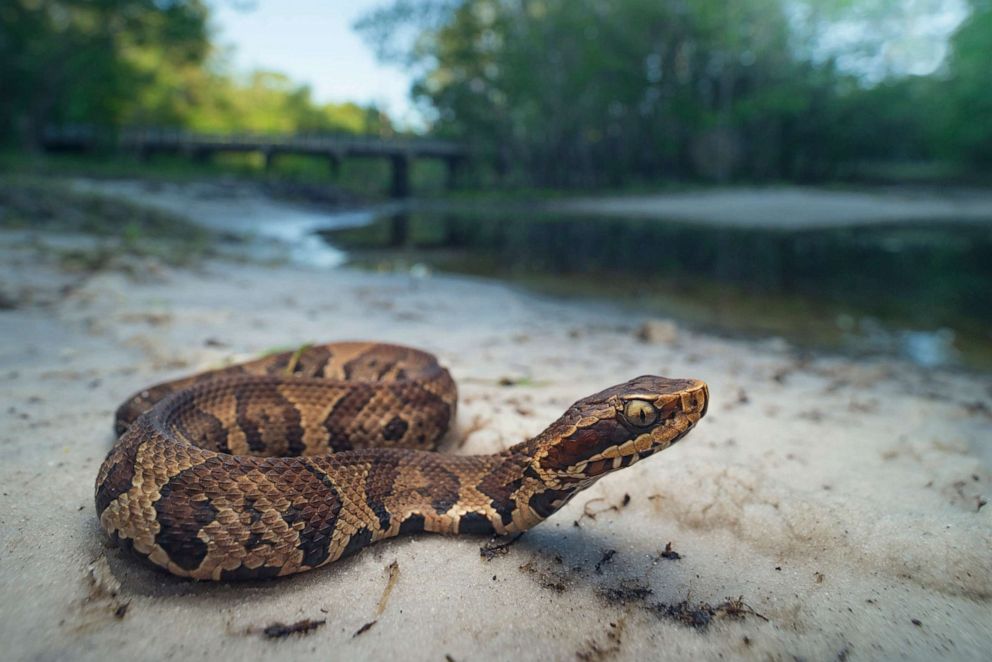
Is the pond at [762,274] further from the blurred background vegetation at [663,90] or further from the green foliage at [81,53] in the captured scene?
the blurred background vegetation at [663,90]

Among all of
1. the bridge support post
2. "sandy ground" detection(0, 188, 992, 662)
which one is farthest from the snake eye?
the bridge support post

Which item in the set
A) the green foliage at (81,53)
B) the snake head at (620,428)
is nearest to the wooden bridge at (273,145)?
the green foliage at (81,53)

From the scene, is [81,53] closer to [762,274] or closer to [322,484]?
[762,274]

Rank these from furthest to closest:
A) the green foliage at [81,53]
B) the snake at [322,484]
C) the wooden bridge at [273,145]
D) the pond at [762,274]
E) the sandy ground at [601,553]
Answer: the wooden bridge at [273,145] → the green foliage at [81,53] → the pond at [762,274] → the snake at [322,484] → the sandy ground at [601,553]

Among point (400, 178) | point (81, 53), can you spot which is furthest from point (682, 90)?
point (81, 53)

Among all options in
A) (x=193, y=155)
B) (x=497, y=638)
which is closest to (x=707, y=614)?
(x=497, y=638)

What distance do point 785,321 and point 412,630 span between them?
8326mm

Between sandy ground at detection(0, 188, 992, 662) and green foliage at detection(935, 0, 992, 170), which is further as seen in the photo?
green foliage at detection(935, 0, 992, 170)

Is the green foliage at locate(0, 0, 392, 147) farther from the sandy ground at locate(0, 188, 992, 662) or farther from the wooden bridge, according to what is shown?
the sandy ground at locate(0, 188, 992, 662)

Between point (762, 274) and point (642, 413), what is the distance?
1201 cm

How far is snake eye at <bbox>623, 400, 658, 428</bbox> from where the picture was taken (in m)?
2.33

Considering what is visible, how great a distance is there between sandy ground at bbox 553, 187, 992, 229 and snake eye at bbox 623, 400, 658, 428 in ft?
95.1

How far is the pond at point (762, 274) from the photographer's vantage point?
857cm

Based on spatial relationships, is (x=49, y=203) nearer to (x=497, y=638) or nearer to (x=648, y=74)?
(x=497, y=638)
